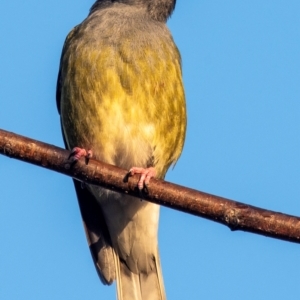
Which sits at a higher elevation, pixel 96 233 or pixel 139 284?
pixel 96 233

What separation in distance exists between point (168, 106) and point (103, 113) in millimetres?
507

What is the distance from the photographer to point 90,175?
4480 mm

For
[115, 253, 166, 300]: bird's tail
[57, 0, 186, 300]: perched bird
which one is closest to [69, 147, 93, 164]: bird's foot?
[57, 0, 186, 300]: perched bird

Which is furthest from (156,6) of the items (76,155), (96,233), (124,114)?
(76,155)

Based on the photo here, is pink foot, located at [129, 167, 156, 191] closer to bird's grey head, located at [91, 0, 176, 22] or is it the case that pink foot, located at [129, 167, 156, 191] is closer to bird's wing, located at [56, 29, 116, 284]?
bird's wing, located at [56, 29, 116, 284]

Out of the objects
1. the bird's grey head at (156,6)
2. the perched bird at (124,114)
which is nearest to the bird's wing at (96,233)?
the perched bird at (124,114)

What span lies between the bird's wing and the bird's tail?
90 mm

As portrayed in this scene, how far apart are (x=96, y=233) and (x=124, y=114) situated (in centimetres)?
123

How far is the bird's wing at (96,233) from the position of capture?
5977 millimetres

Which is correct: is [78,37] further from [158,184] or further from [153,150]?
[158,184]

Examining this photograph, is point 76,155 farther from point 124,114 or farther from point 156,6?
point 156,6

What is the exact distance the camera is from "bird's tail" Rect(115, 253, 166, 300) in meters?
5.93

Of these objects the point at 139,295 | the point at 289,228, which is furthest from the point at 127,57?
the point at 289,228

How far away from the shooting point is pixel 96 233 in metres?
6.11
